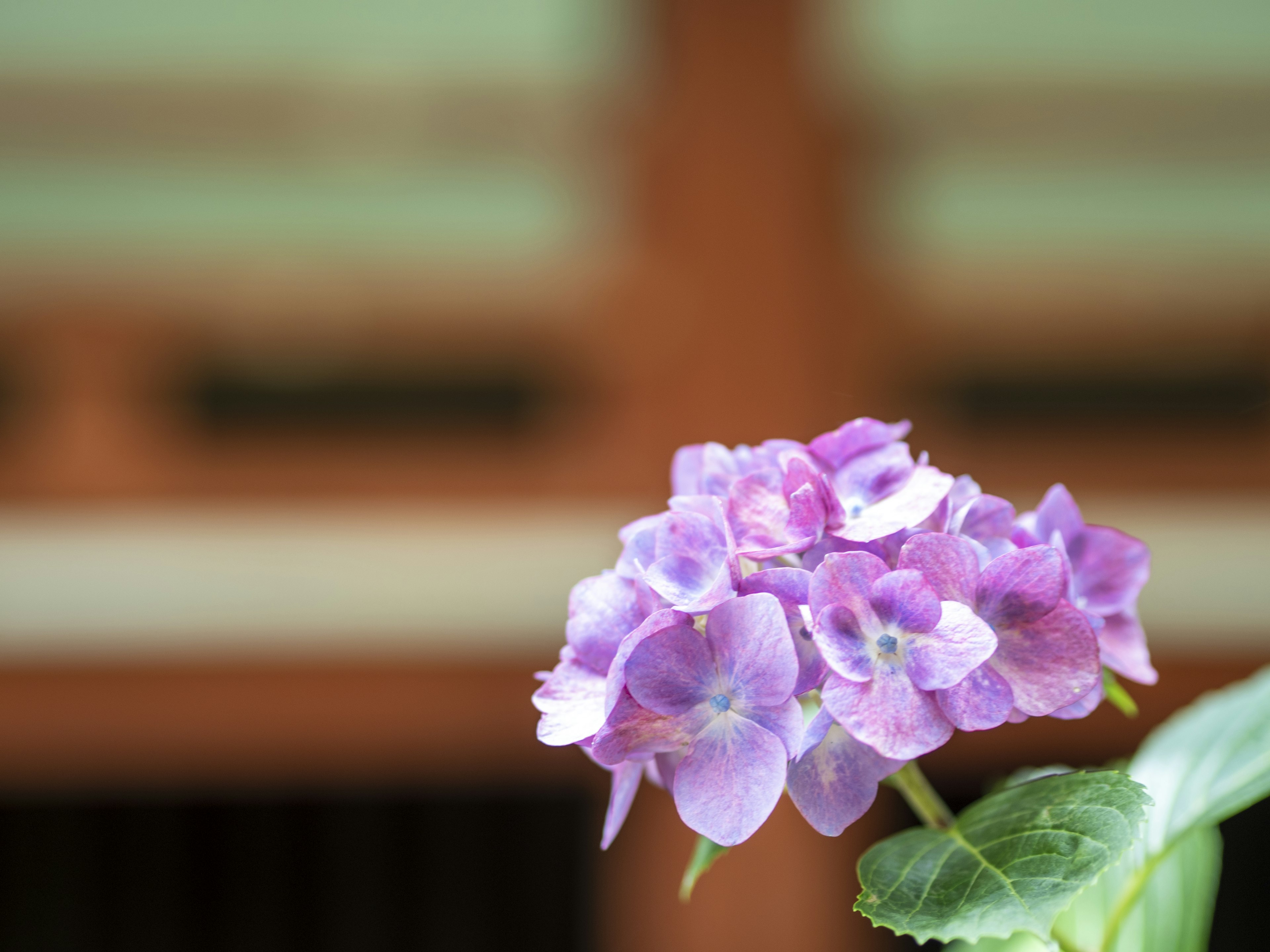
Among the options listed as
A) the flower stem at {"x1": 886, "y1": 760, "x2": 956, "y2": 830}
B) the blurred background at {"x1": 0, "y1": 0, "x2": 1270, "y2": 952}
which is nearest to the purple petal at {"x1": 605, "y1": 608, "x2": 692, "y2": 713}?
the flower stem at {"x1": 886, "y1": 760, "x2": 956, "y2": 830}

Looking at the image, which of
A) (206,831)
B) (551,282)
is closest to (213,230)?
(551,282)

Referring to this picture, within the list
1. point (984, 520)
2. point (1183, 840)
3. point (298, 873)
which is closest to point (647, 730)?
point (984, 520)

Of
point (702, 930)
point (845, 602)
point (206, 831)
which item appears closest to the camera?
point (845, 602)

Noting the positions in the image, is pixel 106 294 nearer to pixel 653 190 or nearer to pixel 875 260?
pixel 653 190

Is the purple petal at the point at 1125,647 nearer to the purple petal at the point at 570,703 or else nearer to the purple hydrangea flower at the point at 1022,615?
the purple hydrangea flower at the point at 1022,615

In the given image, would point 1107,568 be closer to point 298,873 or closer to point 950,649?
point 950,649

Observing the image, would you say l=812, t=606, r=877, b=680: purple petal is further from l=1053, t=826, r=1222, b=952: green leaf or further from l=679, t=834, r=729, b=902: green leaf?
l=1053, t=826, r=1222, b=952: green leaf
